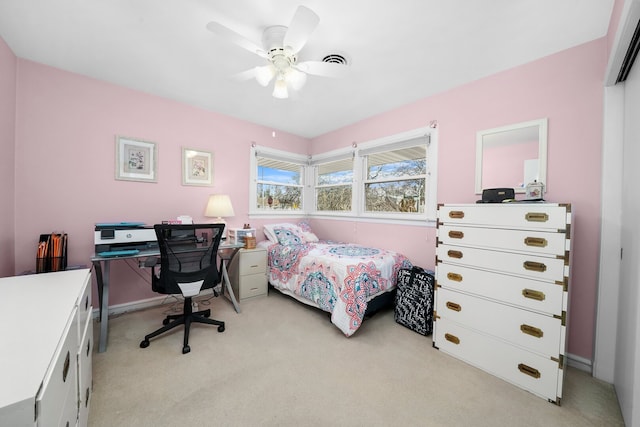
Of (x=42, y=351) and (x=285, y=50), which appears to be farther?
(x=285, y=50)

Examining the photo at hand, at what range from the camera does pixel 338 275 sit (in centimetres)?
242

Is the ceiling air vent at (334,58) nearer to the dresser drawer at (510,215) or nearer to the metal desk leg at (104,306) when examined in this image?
the dresser drawer at (510,215)

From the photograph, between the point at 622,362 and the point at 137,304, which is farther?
the point at 137,304

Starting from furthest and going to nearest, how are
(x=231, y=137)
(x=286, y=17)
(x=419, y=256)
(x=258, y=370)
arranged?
(x=231, y=137) → (x=419, y=256) → (x=258, y=370) → (x=286, y=17)

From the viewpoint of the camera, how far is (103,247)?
2.15 m

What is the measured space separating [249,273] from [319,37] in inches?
103

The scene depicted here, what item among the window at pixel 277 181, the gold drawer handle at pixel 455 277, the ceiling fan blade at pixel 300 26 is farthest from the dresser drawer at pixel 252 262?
the ceiling fan blade at pixel 300 26

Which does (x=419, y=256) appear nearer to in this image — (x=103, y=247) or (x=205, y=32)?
(x=205, y=32)

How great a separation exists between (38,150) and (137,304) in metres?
1.79

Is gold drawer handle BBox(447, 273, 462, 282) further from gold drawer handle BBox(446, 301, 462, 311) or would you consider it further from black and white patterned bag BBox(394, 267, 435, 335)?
black and white patterned bag BBox(394, 267, 435, 335)

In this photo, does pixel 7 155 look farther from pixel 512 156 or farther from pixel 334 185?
pixel 512 156

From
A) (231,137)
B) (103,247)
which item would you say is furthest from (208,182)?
(103,247)

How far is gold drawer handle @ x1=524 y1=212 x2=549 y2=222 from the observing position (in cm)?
161

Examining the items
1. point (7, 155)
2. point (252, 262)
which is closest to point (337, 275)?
point (252, 262)
